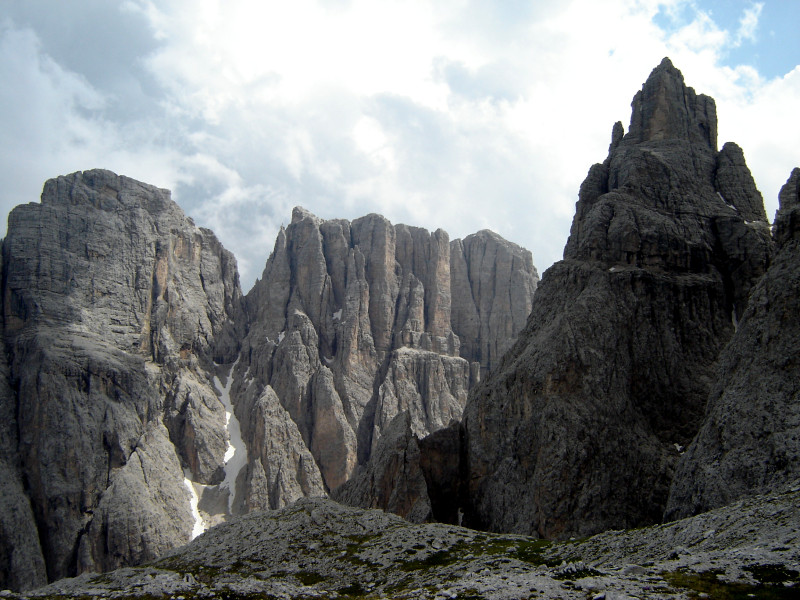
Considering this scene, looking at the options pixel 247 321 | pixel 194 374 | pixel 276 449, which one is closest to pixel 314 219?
pixel 247 321

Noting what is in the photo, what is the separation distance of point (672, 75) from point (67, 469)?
361ft

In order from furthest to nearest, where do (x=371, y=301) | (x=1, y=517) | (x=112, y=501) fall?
1. (x=371, y=301)
2. (x=112, y=501)
3. (x=1, y=517)

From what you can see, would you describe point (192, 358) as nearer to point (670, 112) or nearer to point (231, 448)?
point (231, 448)

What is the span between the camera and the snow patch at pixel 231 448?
436 feet

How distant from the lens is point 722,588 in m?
26.4

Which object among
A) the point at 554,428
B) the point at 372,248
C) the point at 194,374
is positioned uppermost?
the point at 372,248

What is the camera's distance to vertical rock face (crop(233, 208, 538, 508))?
145 m

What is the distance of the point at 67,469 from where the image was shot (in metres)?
112

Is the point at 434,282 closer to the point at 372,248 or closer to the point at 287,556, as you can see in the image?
the point at 372,248

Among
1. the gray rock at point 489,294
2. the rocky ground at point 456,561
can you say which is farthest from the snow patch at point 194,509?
the gray rock at point 489,294

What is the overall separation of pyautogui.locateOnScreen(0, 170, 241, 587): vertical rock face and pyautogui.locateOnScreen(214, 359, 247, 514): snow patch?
2.58m

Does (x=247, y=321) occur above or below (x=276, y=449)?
above

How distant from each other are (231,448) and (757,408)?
11471cm

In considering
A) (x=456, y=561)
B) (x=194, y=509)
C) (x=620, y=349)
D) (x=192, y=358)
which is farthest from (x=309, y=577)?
(x=192, y=358)
